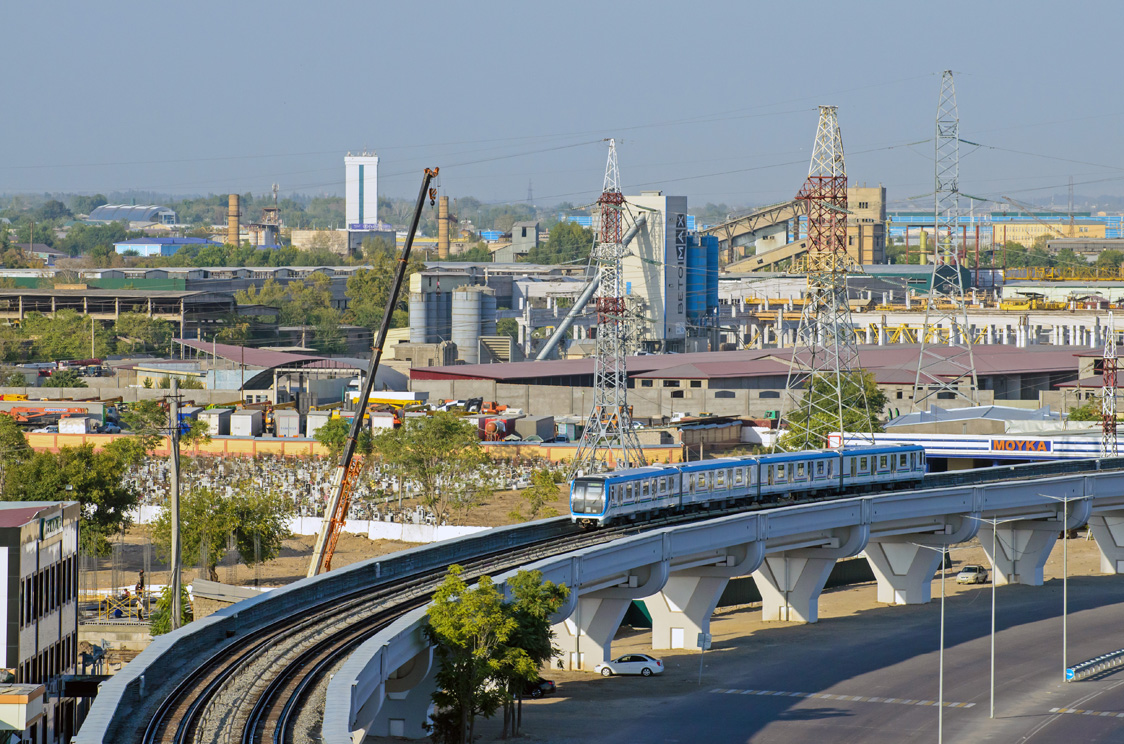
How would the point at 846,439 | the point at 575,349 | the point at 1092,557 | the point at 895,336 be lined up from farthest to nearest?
the point at 895,336 < the point at 575,349 < the point at 846,439 < the point at 1092,557

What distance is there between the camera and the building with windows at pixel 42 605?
3916 cm

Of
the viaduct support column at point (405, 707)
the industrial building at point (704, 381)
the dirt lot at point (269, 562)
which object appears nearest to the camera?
the viaduct support column at point (405, 707)

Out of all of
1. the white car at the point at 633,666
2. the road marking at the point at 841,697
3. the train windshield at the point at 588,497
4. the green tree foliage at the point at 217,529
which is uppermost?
the train windshield at the point at 588,497

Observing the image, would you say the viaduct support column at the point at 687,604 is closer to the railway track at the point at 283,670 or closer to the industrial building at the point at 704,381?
the railway track at the point at 283,670

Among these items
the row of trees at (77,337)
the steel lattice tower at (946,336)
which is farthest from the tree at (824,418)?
the row of trees at (77,337)

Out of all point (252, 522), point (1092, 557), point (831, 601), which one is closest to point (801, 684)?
point (831, 601)

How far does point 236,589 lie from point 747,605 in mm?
26154

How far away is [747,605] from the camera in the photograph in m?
65.2

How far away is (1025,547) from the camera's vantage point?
218ft

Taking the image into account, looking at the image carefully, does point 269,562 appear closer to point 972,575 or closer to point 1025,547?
point 972,575

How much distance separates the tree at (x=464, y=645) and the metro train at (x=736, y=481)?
526 inches

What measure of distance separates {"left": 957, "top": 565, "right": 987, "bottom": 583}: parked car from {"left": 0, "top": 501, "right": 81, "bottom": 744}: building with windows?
1592 inches

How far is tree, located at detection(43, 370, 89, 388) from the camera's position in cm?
13050

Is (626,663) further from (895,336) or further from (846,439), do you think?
(895,336)
